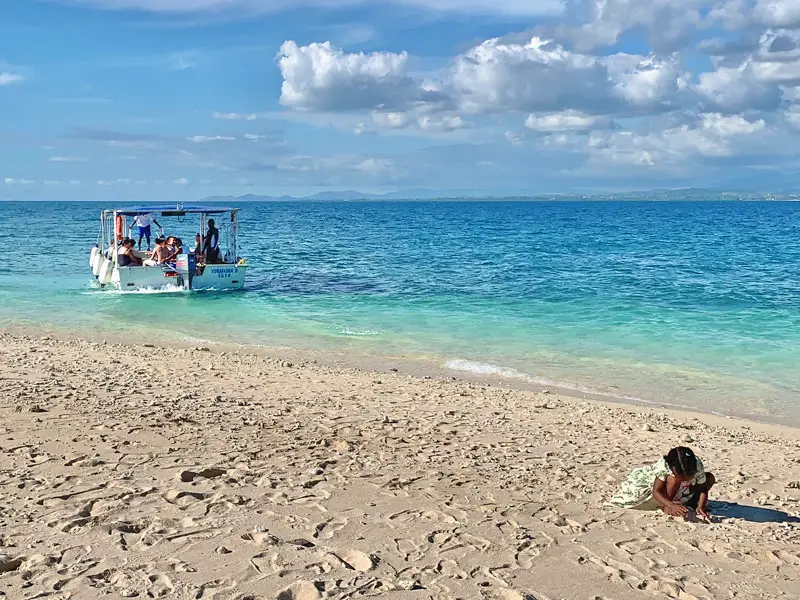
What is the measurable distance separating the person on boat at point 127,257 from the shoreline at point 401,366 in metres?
5.32

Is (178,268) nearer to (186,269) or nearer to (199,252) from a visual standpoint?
(186,269)

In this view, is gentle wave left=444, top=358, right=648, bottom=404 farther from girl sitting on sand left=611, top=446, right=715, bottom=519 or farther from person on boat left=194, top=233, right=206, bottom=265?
person on boat left=194, top=233, right=206, bottom=265

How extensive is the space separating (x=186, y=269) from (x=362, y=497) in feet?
56.2

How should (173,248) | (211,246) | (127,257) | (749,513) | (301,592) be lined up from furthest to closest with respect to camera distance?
(211,246) → (173,248) → (127,257) → (749,513) → (301,592)

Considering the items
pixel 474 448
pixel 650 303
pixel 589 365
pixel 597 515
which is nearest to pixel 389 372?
pixel 589 365

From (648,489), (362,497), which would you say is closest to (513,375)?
(648,489)

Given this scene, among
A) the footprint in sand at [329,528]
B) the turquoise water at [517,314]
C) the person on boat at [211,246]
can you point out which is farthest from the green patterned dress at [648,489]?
the person on boat at [211,246]

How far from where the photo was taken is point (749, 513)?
6.54m

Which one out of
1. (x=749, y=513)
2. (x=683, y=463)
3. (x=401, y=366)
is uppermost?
(x=683, y=463)

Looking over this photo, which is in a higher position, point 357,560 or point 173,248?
point 173,248

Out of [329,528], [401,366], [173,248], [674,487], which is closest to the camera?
[329,528]

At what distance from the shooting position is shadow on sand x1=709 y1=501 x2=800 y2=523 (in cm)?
640

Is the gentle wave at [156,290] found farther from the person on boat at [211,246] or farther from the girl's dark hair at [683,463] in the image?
the girl's dark hair at [683,463]

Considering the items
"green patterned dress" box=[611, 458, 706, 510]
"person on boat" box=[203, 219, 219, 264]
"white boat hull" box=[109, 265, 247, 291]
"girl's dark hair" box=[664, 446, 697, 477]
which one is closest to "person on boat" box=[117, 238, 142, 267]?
"white boat hull" box=[109, 265, 247, 291]
